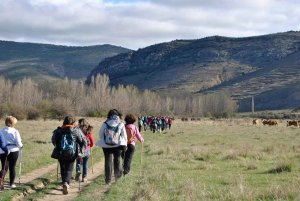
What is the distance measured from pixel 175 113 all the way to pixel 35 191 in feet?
535

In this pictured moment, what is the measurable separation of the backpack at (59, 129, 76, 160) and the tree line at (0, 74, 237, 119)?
8141cm

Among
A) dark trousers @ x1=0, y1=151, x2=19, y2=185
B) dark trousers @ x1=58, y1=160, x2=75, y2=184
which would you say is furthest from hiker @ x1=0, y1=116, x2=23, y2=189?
dark trousers @ x1=58, y1=160, x2=75, y2=184

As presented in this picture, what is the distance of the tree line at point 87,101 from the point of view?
10300 cm

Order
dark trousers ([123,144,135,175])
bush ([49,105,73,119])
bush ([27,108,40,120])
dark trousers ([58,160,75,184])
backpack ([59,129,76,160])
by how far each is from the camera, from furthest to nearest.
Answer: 1. bush ([49,105,73,119])
2. bush ([27,108,40,120])
3. dark trousers ([123,144,135,175])
4. dark trousers ([58,160,75,184])
5. backpack ([59,129,76,160])

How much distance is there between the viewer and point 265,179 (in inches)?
629

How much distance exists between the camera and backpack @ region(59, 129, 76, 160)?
536 inches

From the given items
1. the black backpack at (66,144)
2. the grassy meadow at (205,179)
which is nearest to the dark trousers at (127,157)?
the grassy meadow at (205,179)

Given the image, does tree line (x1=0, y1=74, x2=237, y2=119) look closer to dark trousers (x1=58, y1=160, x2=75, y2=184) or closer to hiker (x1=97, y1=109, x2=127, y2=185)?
hiker (x1=97, y1=109, x2=127, y2=185)

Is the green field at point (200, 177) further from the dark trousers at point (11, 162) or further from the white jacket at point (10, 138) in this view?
the white jacket at point (10, 138)

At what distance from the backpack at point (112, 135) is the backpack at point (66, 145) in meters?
1.38

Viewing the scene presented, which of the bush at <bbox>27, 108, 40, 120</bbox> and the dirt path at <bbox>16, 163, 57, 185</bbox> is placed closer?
the dirt path at <bbox>16, 163, 57, 185</bbox>

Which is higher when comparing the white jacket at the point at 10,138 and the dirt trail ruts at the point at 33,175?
the white jacket at the point at 10,138

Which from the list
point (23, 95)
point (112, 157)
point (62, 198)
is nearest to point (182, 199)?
point (62, 198)

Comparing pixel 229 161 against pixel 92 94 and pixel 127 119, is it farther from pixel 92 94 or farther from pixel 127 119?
pixel 92 94
